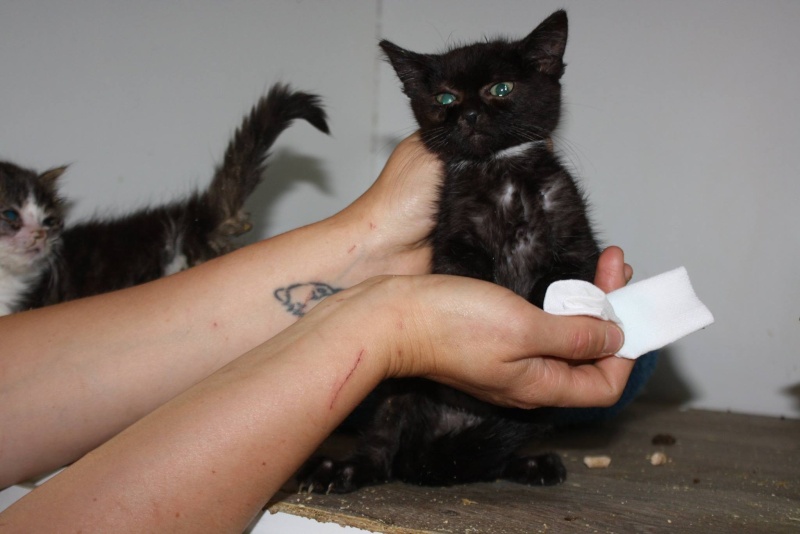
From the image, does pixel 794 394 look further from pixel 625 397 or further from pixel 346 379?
pixel 346 379

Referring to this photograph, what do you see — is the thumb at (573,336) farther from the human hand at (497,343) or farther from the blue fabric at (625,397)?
the blue fabric at (625,397)

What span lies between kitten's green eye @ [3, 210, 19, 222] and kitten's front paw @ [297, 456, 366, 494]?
1.25 metres

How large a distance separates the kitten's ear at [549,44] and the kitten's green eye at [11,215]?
4.95ft

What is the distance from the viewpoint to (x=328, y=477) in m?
1.28

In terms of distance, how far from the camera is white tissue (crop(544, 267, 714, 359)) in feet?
4.00

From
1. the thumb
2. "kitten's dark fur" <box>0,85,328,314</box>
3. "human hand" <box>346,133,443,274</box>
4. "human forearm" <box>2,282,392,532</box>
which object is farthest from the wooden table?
"kitten's dark fur" <box>0,85,328,314</box>

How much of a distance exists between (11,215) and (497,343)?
5.11 feet

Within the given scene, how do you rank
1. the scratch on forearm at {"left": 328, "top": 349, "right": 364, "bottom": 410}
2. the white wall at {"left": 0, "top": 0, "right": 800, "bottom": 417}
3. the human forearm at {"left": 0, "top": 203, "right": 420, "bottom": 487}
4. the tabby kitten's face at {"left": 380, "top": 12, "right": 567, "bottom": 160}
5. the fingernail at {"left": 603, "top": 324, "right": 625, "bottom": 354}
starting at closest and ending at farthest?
the scratch on forearm at {"left": 328, "top": 349, "right": 364, "bottom": 410} → the fingernail at {"left": 603, "top": 324, "right": 625, "bottom": 354} → the human forearm at {"left": 0, "top": 203, "right": 420, "bottom": 487} → the tabby kitten's face at {"left": 380, "top": 12, "right": 567, "bottom": 160} → the white wall at {"left": 0, "top": 0, "right": 800, "bottom": 417}

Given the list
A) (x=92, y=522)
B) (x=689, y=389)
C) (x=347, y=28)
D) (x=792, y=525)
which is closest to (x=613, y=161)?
(x=689, y=389)

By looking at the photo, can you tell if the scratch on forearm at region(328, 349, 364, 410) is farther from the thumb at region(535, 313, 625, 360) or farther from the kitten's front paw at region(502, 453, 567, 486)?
the kitten's front paw at region(502, 453, 567, 486)

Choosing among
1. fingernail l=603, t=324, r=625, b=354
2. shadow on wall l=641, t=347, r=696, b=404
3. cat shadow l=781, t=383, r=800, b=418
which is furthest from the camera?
shadow on wall l=641, t=347, r=696, b=404

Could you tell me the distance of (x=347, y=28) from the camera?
8.73ft

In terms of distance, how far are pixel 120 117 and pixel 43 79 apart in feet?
0.76

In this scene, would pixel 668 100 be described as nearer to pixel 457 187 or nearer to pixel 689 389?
pixel 689 389
